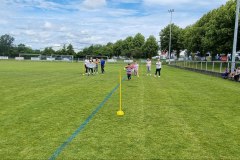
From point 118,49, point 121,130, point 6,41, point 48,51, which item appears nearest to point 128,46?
point 118,49

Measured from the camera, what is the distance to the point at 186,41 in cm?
7288

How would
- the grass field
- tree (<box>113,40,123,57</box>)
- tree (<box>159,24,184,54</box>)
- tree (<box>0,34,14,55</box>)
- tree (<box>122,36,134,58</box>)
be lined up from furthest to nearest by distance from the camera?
tree (<box>0,34,14,55</box>) → tree (<box>113,40,123,57</box>) → tree (<box>122,36,134,58</box>) → tree (<box>159,24,184,54</box>) → the grass field

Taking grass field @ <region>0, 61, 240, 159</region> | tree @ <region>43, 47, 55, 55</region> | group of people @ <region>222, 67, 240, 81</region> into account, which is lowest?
grass field @ <region>0, 61, 240, 159</region>

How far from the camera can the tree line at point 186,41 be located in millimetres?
42781

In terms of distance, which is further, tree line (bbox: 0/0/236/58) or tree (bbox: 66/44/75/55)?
tree (bbox: 66/44/75/55)

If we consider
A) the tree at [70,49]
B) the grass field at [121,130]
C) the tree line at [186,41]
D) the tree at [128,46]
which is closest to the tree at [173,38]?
the tree line at [186,41]

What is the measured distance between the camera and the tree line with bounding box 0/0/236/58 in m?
42.8

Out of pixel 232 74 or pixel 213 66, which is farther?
pixel 213 66

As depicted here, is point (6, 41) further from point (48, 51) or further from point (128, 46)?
point (128, 46)

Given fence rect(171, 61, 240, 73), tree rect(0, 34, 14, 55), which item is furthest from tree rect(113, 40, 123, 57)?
fence rect(171, 61, 240, 73)

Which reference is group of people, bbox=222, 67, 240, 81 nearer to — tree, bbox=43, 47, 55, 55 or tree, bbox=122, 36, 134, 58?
tree, bbox=122, 36, 134, 58

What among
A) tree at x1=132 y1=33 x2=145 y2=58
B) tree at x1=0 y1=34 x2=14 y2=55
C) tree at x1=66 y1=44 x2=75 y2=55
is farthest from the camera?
tree at x1=0 y1=34 x2=14 y2=55

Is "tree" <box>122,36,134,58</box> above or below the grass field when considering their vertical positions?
above

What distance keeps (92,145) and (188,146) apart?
196 cm
